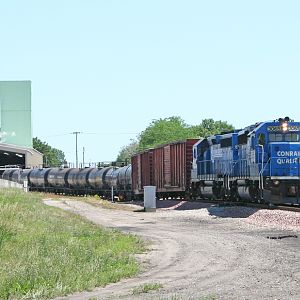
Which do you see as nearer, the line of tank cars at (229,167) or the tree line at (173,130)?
the line of tank cars at (229,167)

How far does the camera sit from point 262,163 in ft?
93.4

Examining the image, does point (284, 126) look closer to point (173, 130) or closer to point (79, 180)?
point (79, 180)

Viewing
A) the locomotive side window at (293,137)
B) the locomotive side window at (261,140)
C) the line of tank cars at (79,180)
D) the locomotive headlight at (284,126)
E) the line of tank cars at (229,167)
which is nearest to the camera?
the line of tank cars at (229,167)

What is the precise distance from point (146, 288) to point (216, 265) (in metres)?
3.02

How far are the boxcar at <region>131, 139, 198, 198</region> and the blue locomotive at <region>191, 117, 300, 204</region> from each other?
22.3 ft

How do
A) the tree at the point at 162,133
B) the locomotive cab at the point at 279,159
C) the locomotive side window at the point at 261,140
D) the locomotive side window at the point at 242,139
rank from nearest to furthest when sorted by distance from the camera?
the locomotive cab at the point at 279,159, the locomotive side window at the point at 261,140, the locomotive side window at the point at 242,139, the tree at the point at 162,133

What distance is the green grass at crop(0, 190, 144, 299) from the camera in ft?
36.9

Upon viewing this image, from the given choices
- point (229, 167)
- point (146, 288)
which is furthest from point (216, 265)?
point (229, 167)

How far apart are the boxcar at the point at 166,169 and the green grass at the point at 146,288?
30.1 m

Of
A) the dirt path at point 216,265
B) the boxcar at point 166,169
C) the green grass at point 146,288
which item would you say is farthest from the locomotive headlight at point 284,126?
the green grass at point 146,288

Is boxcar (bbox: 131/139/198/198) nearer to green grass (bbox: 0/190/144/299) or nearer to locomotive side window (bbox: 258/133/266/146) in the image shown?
locomotive side window (bbox: 258/133/266/146)

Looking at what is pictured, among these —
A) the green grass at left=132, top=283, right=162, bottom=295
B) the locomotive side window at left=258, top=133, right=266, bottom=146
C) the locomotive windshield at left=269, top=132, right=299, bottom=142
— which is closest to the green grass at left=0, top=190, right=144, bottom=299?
the green grass at left=132, top=283, right=162, bottom=295

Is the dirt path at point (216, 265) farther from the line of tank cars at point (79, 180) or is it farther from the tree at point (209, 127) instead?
the tree at point (209, 127)

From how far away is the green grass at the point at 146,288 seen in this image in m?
10.6
